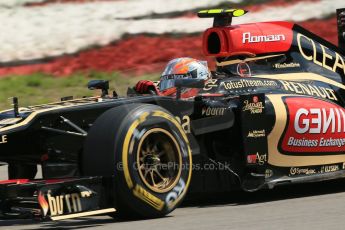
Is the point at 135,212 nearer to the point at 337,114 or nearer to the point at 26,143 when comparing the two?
the point at 26,143

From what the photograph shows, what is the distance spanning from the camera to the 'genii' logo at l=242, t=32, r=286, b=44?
28.2ft

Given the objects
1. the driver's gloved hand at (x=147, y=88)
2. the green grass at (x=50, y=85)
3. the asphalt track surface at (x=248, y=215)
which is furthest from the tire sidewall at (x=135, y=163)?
the green grass at (x=50, y=85)

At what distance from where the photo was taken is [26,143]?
6.60m

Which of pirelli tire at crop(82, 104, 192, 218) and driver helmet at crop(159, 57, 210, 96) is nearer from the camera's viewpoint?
pirelli tire at crop(82, 104, 192, 218)

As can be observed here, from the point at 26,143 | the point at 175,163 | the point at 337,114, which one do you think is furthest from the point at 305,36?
the point at 26,143

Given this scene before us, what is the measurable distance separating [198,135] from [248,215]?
99 cm

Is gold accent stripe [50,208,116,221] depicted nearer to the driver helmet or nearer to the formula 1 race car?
the formula 1 race car

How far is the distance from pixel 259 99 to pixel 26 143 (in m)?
2.16

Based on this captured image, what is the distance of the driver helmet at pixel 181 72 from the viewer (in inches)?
325

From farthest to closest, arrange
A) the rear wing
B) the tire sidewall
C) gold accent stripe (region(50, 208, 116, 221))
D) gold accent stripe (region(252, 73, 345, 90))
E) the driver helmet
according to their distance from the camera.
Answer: the rear wing → gold accent stripe (region(252, 73, 345, 90)) → the driver helmet → the tire sidewall → gold accent stripe (region(50, 208, 116, 221))

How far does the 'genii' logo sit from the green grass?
24.8 ft

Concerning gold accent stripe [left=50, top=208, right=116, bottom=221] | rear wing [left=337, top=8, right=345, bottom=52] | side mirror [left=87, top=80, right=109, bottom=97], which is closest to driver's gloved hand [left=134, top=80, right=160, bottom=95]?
side mirror [left=87, top=80, right=109, bottom=97]

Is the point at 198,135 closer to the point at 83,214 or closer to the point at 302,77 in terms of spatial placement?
the point at 83,214

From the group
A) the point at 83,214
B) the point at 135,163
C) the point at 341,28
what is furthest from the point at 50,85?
the point at 83,214
